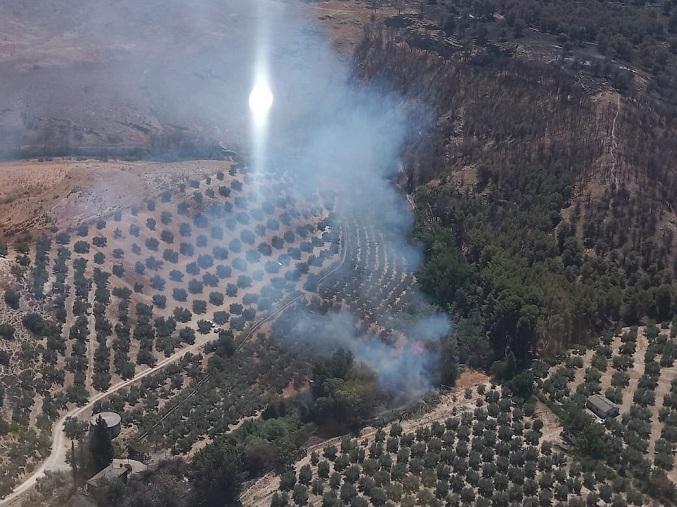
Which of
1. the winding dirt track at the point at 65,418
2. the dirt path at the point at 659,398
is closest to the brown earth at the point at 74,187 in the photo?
the winding dirt track at the point at 65,418

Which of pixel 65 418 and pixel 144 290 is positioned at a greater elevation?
pixel 144 290

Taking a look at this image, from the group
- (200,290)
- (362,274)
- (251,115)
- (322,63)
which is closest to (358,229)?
(362,274)

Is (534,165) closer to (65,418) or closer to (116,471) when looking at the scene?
(65,418)

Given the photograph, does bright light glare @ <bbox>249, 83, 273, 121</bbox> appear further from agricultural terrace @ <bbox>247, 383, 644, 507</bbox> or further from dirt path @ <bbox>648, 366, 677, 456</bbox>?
dirt path @ <bbox>648, 366, 677, 456</bbox>

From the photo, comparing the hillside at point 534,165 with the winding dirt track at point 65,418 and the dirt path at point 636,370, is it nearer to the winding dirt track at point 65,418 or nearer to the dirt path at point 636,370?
the dirt path at point 636,370

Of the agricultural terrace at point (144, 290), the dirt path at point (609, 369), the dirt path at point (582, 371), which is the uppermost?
the dirt path at point (609, 369)

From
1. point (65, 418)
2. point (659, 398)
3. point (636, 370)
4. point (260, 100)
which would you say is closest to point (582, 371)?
point (636, 370)
